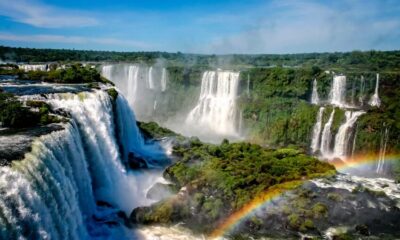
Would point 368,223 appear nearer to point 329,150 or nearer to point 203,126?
point 329,150

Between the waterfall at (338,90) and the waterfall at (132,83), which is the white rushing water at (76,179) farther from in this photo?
the waterfall at (132,83)

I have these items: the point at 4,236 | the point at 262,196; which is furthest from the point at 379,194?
the point at 4,236

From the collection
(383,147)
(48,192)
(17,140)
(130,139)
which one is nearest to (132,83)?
(130,139)

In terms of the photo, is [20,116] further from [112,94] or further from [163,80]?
[163,80]

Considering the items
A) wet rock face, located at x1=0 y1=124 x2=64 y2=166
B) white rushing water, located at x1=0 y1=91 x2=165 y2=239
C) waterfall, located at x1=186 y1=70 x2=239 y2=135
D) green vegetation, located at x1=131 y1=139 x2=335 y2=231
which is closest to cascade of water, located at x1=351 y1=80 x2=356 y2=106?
waterfall, located at x1=186 y1=70 x2=239 y2=135

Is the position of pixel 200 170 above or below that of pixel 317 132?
below

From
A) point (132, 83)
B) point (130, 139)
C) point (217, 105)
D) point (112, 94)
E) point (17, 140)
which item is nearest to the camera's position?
point (17, 140)

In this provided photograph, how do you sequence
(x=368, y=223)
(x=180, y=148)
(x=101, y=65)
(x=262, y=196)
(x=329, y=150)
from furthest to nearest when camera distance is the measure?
(x=101, y=65), (x=329, y=150), (x=180, y=148), (x=262, y=196), (x=368, y=223)
